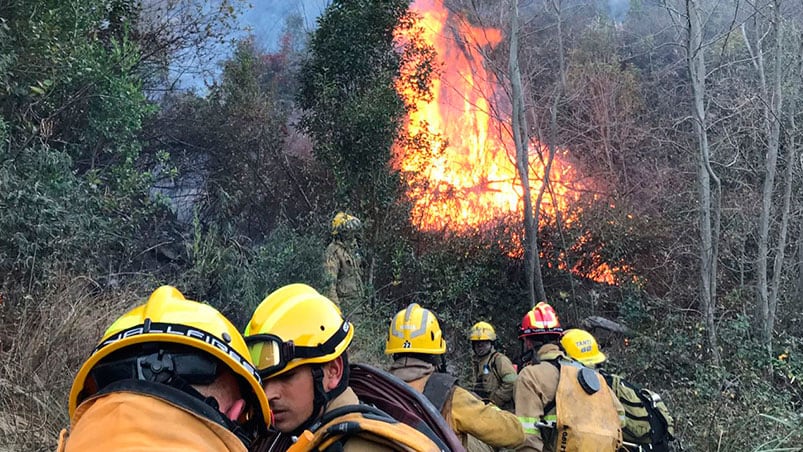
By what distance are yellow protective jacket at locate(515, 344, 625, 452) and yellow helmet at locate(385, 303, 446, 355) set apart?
0.85 metres

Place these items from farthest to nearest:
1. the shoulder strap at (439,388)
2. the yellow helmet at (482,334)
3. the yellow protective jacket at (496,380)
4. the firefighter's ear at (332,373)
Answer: the yellow helmet at (482,334) < the yellow protective jacket at (496,380) < the shoulder strap at (439,388) < the firefighter's ear at (332,373)

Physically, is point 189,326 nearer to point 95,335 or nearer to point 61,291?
point 95,335

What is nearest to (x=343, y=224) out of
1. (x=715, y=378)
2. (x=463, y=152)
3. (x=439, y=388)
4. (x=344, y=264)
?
(x=344, y=264)

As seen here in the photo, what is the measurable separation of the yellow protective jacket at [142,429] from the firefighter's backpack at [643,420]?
4317 mm

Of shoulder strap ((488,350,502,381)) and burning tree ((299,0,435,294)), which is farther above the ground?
burning tree ((299,0,435,294))

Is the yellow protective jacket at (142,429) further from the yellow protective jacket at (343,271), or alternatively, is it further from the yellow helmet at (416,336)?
the yellow protective jacket at (343,271)

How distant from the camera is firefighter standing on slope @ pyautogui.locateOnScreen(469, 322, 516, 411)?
689cm

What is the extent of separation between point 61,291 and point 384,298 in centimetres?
692

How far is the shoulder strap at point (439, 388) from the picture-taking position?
11.6ft

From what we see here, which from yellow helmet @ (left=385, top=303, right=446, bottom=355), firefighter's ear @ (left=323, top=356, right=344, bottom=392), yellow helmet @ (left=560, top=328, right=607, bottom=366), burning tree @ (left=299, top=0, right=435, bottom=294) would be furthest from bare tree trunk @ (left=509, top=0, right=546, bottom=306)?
firefighter's ear @ (left=323, top=356, right=344, bottom=392)

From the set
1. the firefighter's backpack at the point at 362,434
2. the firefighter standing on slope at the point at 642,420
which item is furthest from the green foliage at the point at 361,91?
the firefighter's backpack at the point at 362,434

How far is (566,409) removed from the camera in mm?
4215

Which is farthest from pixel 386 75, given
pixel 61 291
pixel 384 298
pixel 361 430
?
pixel 361 430

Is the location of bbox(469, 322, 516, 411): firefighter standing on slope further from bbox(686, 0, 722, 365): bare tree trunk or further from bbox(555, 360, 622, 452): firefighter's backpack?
bbox(686, 0, 722, 365): bare tree trunk
